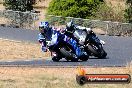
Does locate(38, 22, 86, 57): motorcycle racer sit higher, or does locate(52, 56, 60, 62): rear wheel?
locate(38, 22, 86, 57): motorcycle racer

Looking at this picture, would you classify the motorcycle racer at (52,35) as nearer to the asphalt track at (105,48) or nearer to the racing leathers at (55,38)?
the racing leathers at (55,38)

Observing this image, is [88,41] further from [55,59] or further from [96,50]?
[55,59]

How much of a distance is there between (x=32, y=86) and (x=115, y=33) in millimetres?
22231

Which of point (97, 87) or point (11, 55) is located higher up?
point (97, 87)

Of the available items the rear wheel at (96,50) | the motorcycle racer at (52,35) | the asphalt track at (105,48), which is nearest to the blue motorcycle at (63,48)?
the motorcycle racer at (52,35)

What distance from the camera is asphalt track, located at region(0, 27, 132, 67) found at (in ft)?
68.9

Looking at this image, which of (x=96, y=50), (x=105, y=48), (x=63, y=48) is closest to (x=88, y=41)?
(x=96, y=50)

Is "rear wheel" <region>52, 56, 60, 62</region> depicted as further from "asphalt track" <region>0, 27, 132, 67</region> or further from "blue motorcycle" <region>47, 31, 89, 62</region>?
"asphalt track" <region>0, 27, 132, 67</region>

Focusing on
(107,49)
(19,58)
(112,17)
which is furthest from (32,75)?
(112,17)

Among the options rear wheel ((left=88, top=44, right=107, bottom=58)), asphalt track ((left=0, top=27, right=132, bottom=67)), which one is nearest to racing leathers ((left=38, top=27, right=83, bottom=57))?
asphalt track ((left=0, top=27, right=132, bottom=67))

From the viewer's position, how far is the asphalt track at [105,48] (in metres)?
A: 21.0

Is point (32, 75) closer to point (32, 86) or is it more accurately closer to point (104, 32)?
point (32, 86)

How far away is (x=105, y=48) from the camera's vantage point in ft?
95.1

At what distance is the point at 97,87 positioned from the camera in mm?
14570
